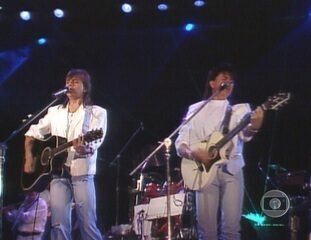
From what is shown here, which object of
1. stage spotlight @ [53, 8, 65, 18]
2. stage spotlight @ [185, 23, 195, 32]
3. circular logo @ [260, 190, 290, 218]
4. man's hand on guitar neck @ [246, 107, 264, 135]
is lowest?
circular logo @ [260, 190, 290, 218]

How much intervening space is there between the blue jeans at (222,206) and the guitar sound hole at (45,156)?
1.45 m

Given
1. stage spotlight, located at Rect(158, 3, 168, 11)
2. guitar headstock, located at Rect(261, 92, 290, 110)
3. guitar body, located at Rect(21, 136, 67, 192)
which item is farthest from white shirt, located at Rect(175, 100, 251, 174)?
stage spotlight, located at Rect(158, 3, 168, 11)

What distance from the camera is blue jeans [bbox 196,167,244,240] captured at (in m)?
4.82

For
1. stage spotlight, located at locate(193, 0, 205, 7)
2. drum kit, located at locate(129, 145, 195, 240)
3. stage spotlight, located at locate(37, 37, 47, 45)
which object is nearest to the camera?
drum kit, located at locate(129, 145, 195, 240)

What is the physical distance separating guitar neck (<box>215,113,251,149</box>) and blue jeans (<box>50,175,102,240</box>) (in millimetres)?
1218

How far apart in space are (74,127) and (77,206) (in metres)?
0.75

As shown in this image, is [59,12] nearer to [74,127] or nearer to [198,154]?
[74,127]

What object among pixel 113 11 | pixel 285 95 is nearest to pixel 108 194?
pixel 113 11

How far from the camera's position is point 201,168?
16.7ft

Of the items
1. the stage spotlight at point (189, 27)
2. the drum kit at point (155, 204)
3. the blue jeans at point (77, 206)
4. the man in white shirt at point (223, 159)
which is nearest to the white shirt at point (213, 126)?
the man in white shirt at point (223, 159)

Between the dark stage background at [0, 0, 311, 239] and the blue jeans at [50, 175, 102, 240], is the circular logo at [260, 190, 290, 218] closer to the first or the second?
the dark stage background at [0, 0, 311, 239]

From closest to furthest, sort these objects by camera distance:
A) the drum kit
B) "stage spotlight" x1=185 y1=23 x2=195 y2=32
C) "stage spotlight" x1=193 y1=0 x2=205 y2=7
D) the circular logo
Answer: the drum kit
the circular logo
"stage spotlight" x1=193 y1=0 x2=205 y2=7
"stage spotlight" x1=185 y1=23 x2=195 y2=32

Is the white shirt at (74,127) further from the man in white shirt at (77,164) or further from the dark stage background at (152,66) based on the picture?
the dark stage background at (152,66)

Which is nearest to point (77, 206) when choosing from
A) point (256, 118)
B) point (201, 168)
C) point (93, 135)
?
point (93, 135)
